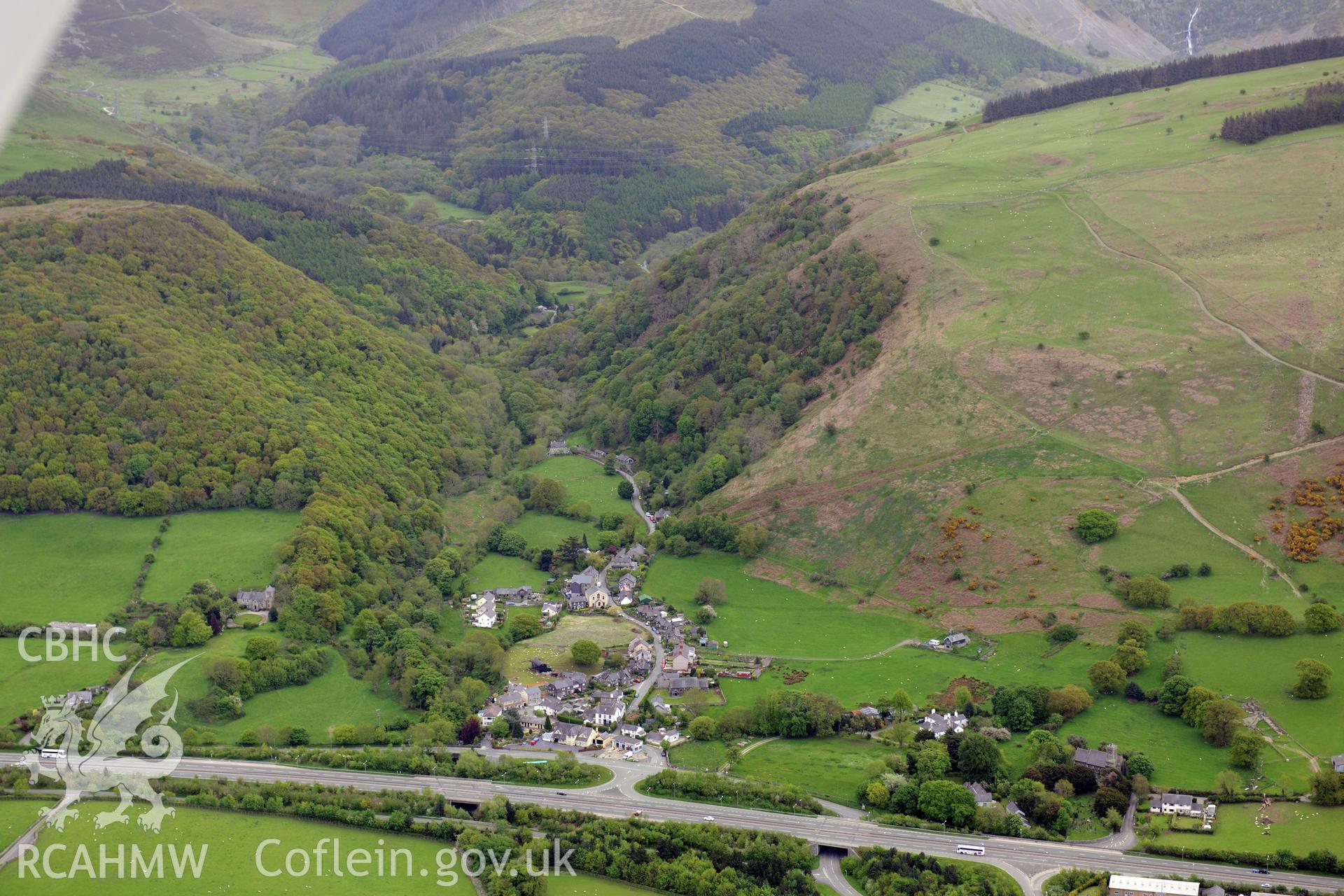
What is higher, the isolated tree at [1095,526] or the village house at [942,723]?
the isolated tree at [1095,526]

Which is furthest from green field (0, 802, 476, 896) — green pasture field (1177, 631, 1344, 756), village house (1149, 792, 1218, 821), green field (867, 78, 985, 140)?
green field (867, 78, 985, 140)

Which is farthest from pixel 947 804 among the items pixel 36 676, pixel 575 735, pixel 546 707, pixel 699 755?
pixel 36 676

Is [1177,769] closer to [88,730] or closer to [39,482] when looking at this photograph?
[88,730]

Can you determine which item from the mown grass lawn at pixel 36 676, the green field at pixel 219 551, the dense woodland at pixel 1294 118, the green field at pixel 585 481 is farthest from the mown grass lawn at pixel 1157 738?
the dense woodland at pixel 1294 118

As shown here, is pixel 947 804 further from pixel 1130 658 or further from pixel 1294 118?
pixel 1294 118

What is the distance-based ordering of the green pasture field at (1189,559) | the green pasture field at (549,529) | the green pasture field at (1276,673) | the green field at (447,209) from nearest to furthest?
the green pasture field at (1276,673), the green pasture field at (1189,559), the green pasture field at (549,529), the green field at (447,209)

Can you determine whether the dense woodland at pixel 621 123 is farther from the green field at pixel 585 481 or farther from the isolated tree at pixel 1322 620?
the isolated tree at pixel 1322 620

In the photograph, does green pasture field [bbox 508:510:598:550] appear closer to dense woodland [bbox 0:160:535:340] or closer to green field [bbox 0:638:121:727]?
green field [bbox 0:638:121:727]
